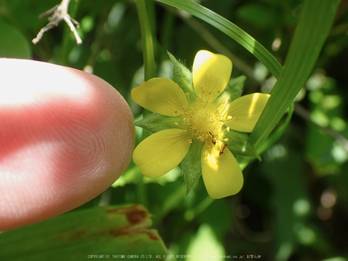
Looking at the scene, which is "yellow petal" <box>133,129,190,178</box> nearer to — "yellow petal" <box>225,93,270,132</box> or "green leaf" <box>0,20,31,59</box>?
"yellow petal" <box>225,93,270,132</box>

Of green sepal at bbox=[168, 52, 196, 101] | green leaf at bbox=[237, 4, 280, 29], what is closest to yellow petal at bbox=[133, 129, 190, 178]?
green sepal at bbox=[168, 52, 196, 101]

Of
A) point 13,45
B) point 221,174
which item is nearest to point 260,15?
point 221,174

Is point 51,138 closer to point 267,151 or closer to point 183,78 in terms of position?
point 183,78

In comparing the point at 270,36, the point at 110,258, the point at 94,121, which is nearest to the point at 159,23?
the point at 270,36

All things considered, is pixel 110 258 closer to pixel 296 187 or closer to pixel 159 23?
pixel 296 187

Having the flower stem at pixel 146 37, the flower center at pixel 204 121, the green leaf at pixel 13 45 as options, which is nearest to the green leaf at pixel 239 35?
the flower stem at pixel 146 37

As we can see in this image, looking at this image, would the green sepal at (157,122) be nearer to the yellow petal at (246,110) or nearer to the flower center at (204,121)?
the flower center at (204,121)
